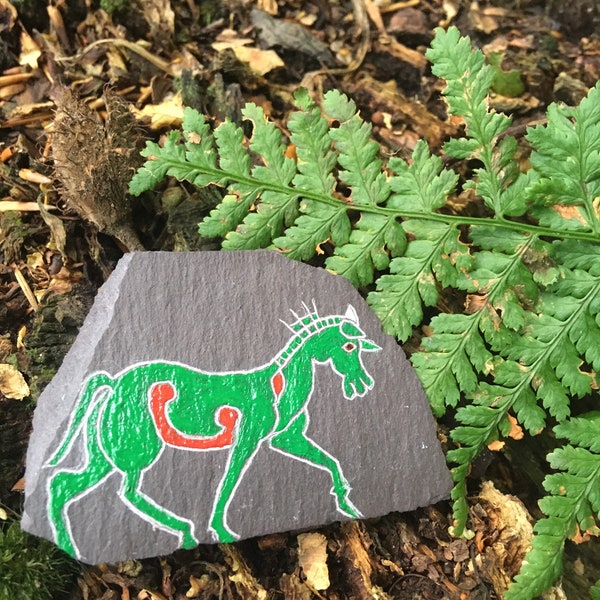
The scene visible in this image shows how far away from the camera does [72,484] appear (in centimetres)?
216

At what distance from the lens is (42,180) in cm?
280

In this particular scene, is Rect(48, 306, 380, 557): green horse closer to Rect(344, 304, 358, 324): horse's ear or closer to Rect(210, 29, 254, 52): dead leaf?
Rect(344, 304, 358, 324): horse's ear

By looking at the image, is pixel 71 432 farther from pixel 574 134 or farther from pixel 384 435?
pixel 574 134

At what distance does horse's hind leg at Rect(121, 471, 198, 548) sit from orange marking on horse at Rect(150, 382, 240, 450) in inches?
6.5

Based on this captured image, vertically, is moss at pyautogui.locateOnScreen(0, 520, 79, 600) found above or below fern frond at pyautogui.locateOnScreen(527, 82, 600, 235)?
below

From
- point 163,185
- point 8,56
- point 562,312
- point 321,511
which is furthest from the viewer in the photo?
point 8,56

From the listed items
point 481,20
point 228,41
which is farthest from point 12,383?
point 481,20

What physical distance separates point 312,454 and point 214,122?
157 centimetres

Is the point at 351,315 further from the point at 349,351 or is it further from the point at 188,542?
the point at 188,542

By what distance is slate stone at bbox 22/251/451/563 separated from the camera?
7.16 ft

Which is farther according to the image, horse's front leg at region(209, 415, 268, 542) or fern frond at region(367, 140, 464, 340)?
fern frond at region(367, 140, 464, 340)

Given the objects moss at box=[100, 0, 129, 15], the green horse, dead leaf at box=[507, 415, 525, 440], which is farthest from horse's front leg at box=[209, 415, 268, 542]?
moss at box=[100, 0, 129, 15]

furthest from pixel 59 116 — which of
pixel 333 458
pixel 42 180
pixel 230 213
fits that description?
pixel 333 458

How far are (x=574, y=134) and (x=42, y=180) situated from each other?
2244 millimetres
